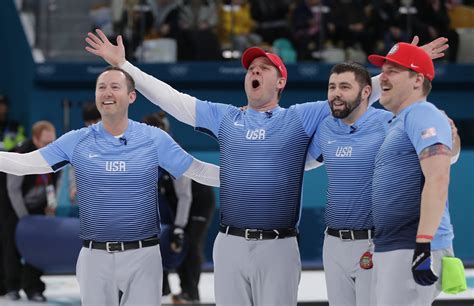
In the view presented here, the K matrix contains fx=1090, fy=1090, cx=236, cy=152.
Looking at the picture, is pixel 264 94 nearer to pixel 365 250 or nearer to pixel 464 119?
pixel 365 250

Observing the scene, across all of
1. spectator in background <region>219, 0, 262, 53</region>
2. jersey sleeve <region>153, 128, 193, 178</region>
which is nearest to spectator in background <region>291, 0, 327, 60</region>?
spectator in background <region>219, 0, 262, 53</region>

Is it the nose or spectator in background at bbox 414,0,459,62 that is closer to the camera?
the nose

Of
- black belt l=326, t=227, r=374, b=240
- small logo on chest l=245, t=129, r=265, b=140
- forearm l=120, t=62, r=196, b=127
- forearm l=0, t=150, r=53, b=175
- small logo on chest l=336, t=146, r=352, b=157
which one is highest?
forearm l=120, t=62, r=196, b=127

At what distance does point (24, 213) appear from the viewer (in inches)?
410

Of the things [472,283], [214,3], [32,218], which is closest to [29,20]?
[214,3]

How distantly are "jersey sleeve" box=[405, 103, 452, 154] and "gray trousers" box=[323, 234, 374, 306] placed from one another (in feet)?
3.48

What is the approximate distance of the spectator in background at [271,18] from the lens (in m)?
15.5

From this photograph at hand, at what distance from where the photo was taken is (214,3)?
15156 mm

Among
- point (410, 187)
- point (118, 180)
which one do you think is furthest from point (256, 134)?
point (410, 187)

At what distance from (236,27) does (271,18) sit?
68cm

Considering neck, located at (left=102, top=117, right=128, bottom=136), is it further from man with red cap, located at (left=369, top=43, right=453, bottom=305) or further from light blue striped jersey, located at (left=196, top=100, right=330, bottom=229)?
man with red cap, located at (left=369, top=43, right=453, bottom=305)

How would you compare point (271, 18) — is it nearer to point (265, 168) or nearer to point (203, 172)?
point (203, 172)

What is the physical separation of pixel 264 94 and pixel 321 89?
889 cm

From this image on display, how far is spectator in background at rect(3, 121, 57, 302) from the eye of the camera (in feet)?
33.9
